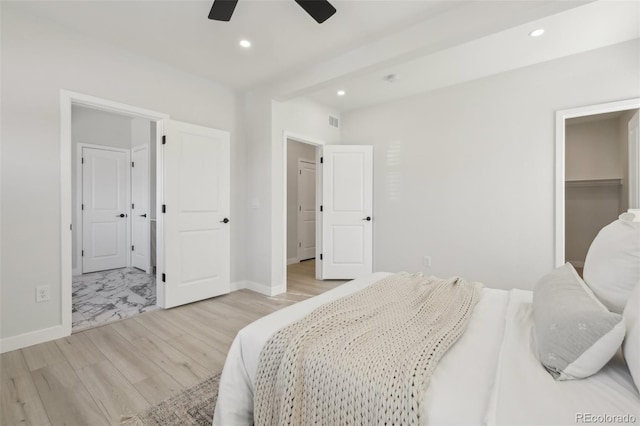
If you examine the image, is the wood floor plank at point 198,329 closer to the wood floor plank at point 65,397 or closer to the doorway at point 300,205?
the wood floor plank at point 65,397

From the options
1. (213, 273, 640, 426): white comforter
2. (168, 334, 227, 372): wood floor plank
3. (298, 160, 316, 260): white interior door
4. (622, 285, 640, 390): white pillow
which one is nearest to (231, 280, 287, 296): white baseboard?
(168, 334, 227, 372): wood floor plank

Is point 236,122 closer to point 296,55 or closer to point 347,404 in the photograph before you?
point 296,55

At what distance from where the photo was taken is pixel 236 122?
12.2ft

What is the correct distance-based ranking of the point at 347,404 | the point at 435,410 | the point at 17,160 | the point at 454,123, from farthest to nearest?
the point at 454,123 < the point at 17,160 < the point at 347,404 < the point at 435,410

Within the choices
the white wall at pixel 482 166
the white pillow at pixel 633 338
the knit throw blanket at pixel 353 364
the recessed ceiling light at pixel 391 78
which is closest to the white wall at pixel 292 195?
the white wall at pixel 482 166

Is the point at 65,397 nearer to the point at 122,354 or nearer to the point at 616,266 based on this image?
the point at 122,354

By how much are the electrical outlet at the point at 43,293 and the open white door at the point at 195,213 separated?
3.01 ft

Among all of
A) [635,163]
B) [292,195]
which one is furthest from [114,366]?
[635,163]

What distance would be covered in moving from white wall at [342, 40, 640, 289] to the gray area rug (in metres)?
2.98

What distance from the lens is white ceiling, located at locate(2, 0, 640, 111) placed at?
6.86 feet

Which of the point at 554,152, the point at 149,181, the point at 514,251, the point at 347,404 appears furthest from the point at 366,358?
the point at 149,181

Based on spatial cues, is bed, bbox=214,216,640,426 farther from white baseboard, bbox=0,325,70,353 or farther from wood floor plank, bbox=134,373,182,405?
white baseboard, bbox=0,325,70,353

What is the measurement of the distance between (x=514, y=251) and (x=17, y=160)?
4.72 metres

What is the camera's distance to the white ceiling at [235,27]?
83.8 inches
